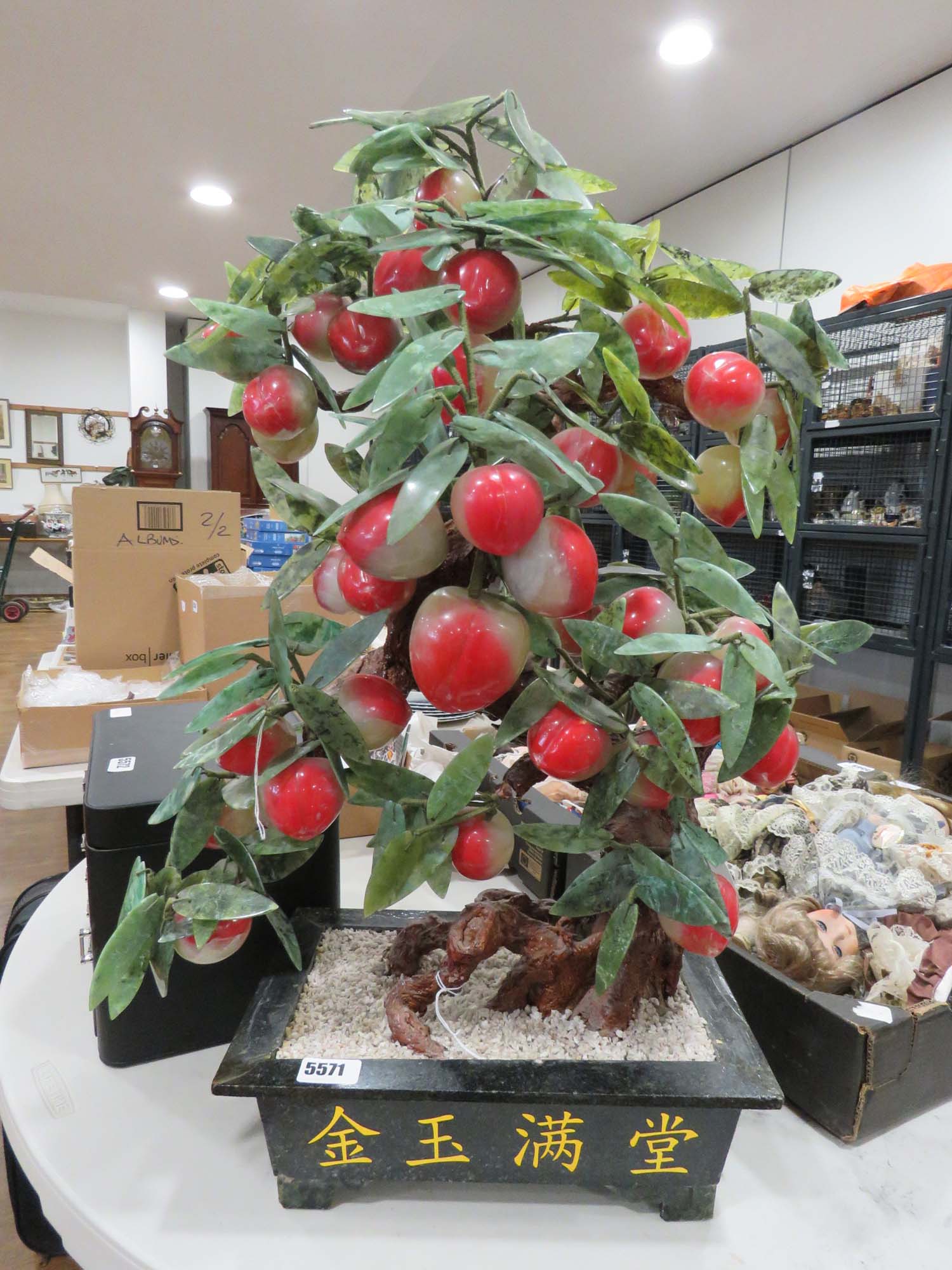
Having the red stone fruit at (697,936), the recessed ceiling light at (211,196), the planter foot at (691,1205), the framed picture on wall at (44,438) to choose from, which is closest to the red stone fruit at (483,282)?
the red stone fruit at (697,936)

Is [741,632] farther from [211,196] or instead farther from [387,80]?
[211,196]

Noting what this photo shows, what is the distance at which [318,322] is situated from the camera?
0.42 metres

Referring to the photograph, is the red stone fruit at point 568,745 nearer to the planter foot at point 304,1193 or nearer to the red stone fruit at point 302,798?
the red stone fruit at point 302,798

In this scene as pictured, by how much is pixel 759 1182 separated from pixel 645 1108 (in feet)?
0.48

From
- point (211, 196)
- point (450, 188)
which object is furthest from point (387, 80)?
point (450, 188)

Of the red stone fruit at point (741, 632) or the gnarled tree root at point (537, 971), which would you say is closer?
the red stone fruit at point (741, 632)

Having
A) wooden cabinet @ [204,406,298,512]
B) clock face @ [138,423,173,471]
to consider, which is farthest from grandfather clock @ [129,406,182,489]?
wooden cabinet @ [204,406,298,512]

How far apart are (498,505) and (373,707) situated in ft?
0.55

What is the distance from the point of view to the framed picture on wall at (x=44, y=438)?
734cm

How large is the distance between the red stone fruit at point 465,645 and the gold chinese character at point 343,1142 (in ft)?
0.98

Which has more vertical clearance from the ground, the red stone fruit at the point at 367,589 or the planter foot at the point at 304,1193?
the red stone fruit at the point at 367,589

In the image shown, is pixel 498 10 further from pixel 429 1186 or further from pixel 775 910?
pixel 429 1186

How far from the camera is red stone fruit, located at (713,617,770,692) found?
389 mm

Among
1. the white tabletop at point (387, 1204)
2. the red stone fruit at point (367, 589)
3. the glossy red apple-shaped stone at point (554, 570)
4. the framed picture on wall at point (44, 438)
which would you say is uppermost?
the framed picture on wall at point (44, 438)
